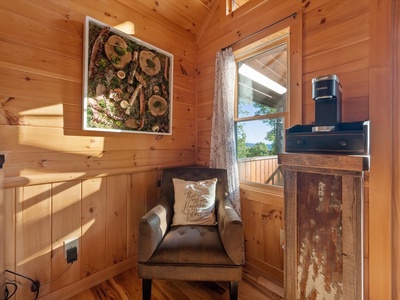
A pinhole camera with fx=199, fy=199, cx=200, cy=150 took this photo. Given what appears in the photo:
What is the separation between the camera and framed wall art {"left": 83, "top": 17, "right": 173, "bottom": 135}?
154cm

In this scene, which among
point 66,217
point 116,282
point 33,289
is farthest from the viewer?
point 116,282

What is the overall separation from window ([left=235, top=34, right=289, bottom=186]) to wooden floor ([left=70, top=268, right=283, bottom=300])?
0.84m

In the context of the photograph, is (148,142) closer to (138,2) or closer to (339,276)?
(138,2)

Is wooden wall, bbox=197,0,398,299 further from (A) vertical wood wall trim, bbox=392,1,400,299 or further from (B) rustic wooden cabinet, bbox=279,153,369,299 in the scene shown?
A: (B) rustic wooden cabinet, bbox=279,153,369,299

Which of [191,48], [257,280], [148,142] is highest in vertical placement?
[191,48]

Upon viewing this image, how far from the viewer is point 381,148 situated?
3.78 ft

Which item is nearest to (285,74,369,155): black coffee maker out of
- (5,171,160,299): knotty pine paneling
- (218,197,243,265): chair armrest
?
(218,197,243,265): chair armrest

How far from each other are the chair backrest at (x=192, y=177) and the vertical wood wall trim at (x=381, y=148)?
104cm

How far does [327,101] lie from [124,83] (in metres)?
1.52

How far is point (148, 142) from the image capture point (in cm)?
195

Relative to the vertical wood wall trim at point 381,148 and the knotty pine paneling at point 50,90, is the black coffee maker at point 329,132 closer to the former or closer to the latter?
the vertical wood wall trim at point 381,148

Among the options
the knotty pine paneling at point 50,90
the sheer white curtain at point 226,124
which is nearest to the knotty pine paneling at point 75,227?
the knotty pine paneling at point 50,90

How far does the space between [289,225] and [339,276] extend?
0.29m

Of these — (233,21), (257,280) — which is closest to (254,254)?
(257,280)
